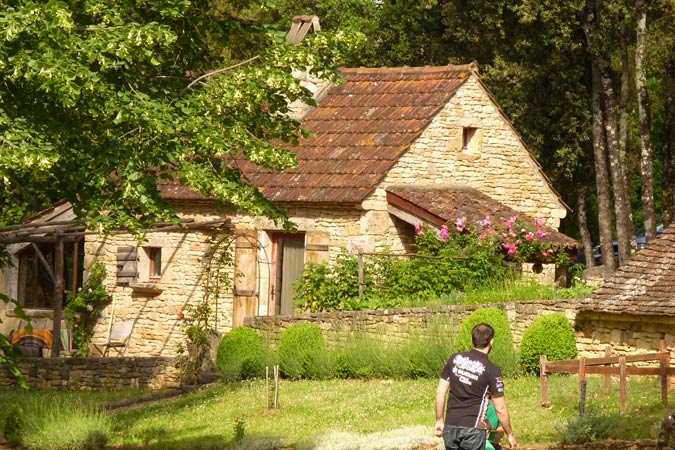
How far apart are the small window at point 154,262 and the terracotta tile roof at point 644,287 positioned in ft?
32.9

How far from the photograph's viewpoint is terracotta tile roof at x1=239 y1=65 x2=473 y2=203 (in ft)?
86.9

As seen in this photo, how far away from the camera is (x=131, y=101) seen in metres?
17.9

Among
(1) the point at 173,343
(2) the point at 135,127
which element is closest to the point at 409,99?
(1) the point at 173,343

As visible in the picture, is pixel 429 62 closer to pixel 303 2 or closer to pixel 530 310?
pixel 303 2

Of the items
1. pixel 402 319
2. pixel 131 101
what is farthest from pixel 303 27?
pixel 131 101

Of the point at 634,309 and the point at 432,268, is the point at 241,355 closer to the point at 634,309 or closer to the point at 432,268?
the point at 432,268

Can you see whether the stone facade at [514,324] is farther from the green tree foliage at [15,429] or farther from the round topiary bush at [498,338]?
the green tree foliage at [15,429]

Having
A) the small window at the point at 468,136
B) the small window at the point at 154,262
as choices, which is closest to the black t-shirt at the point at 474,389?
the small window at the point at 468,136

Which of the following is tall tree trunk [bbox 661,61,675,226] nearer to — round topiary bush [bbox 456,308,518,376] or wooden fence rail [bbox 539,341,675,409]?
round topiary bush [bbox 456,308,518,376]

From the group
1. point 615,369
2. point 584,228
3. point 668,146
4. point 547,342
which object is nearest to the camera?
A: point 615,369

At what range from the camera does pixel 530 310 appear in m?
22.5

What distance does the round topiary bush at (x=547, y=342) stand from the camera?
71.2ft

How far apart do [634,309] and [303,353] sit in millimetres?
5789

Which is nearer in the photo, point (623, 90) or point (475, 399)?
point (475, 399)
